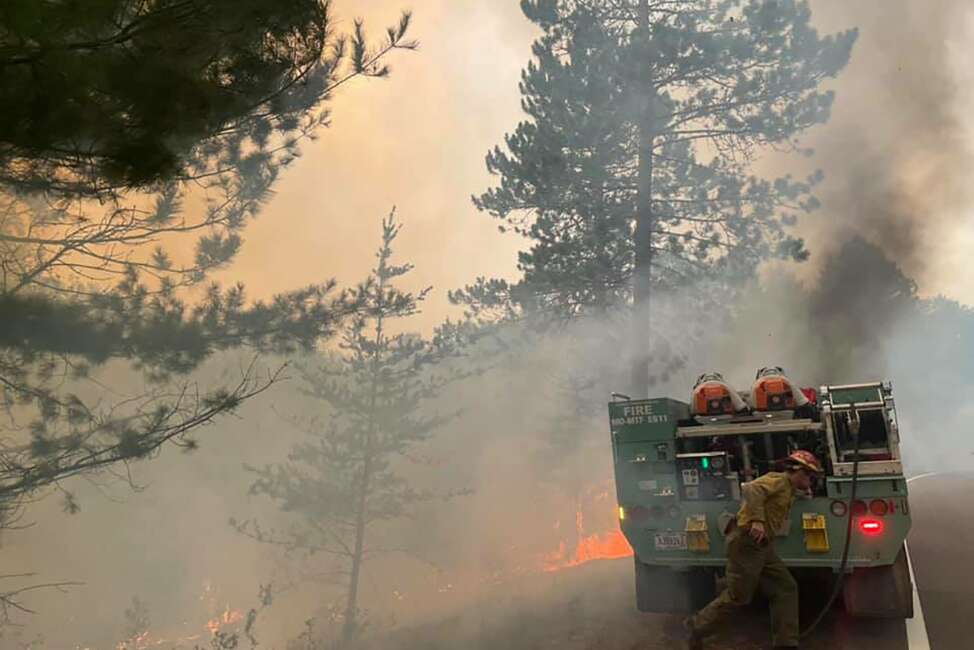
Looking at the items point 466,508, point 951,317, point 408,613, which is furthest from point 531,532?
point 951,317

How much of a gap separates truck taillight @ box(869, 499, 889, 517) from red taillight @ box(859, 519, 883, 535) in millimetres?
55

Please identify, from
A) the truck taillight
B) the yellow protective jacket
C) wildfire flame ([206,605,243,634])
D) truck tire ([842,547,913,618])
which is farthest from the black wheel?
wildfire flame ([206,605,243,634])

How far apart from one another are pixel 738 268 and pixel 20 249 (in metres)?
10.7

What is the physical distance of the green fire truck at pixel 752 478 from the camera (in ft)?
16.5

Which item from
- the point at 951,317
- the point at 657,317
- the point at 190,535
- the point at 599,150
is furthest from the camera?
the point at 951,317

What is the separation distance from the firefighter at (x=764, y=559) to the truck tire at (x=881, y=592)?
77cm

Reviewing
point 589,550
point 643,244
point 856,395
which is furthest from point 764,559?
point 589,550

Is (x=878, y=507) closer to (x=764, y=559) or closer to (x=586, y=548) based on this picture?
(x=764, y=559)

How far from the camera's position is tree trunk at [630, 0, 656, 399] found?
11.9 m

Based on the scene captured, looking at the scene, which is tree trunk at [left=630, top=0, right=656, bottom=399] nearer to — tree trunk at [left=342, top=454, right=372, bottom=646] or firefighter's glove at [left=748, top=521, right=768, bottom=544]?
tree trunk at [left=342, top=454, right=372, bottom=646]

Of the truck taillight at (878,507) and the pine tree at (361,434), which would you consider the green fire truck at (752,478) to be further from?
the pine tree at (361,434)

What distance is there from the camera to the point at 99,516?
24078mm

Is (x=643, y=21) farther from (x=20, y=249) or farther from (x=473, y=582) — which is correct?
(x=473, y=582)

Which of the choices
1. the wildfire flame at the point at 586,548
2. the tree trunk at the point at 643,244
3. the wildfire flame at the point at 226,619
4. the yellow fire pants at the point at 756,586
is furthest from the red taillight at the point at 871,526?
the wildfire flame at the point at 226,619
